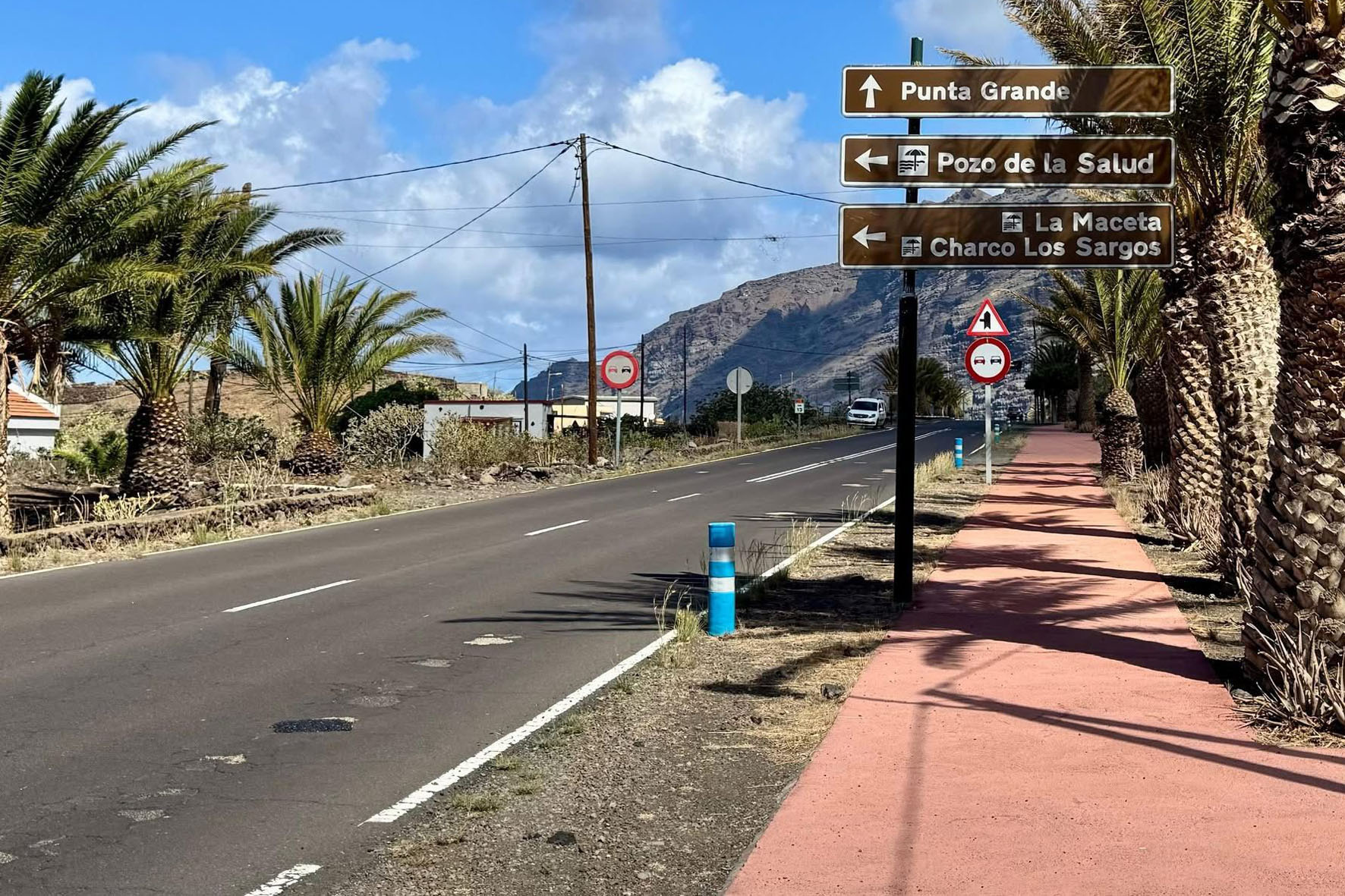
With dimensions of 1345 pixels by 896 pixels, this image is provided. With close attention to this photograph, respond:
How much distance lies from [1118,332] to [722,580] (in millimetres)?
20476

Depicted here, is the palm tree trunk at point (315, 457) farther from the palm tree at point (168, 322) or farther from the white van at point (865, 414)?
the white van at point (865, 414)

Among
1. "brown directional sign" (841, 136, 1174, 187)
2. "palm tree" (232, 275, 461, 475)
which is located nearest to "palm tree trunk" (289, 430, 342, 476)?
"palm tree" (232, 275, 461, 475)

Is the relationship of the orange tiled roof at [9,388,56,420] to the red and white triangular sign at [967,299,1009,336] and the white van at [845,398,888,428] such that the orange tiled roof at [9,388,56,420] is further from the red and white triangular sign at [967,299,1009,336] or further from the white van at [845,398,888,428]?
the white van at [845,398,888,428]

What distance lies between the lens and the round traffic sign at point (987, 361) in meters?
21.8

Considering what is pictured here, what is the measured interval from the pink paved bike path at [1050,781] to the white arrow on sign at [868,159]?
3788mm

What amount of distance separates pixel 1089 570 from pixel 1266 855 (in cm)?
860

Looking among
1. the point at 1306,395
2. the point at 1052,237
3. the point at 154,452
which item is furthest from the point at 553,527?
the point at 1306,395

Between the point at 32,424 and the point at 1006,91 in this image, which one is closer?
the point at 1006,91

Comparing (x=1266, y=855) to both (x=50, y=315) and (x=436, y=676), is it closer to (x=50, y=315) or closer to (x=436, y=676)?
(x=436, y=676)

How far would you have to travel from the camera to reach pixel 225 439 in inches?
1262

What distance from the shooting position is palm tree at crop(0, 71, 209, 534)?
16484mm

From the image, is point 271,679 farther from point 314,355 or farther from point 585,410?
point 585,410

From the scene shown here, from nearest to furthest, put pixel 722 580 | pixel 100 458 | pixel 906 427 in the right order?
pixel 722 580 → pixel 906 427 → pixel 100 458

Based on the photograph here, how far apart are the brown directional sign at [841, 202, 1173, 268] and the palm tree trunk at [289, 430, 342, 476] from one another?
2016 cm
